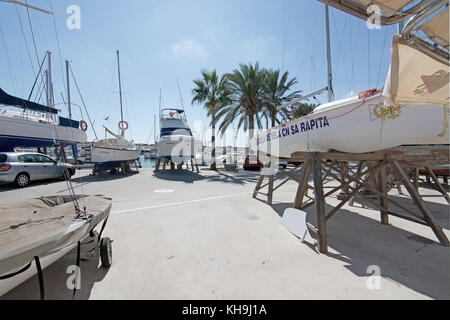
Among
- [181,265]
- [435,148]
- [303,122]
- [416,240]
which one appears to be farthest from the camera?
[303,122]

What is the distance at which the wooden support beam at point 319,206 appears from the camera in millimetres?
3307

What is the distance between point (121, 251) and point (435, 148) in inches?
238

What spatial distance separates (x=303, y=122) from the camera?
4793 mm

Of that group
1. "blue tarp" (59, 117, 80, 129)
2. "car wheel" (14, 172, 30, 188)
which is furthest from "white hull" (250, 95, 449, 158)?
"blue tarp" (59, 117, 80, 129)

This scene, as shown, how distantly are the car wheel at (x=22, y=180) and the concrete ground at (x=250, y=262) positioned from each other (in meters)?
6.74

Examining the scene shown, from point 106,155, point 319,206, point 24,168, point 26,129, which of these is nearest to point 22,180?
point 24,168

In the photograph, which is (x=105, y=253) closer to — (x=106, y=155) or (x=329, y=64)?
(x=329, y=64)

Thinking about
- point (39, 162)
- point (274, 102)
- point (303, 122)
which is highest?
point (274, 102)

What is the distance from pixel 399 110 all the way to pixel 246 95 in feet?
46.2

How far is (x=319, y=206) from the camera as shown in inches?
143
